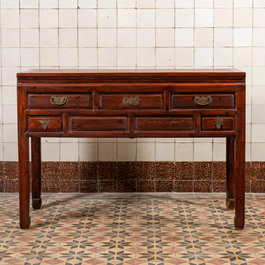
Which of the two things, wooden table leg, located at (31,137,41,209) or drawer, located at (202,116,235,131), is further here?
wooden table leg, located at (31,137,41,209)

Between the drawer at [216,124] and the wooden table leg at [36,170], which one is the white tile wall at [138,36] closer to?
the wooden table leg at [36,170]

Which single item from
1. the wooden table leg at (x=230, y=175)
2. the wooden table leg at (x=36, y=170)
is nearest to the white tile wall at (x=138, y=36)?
the wooden table leg at (x=230, y=175)

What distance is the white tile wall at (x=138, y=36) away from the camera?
5133 mm

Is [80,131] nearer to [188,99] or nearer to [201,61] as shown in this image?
[188,99]

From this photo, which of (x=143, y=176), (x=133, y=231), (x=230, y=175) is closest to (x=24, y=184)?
(x=133, y=231)

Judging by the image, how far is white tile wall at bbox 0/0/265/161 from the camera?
5133 millimetres

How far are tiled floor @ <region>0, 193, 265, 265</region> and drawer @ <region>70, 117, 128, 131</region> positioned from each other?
76cm

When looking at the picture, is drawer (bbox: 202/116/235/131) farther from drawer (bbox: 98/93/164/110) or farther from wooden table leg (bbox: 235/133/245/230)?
drawer (bbox: 98/93/164/110)

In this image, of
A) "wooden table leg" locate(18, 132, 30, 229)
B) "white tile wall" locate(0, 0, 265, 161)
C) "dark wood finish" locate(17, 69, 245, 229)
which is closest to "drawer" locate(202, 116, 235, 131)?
"dark wood finish" locate(17, 69, 245, 229)

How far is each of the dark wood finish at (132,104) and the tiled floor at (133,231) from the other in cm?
37

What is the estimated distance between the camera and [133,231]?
4156 mm

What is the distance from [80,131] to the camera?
417 centimetres

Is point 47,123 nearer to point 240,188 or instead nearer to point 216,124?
point 216,124

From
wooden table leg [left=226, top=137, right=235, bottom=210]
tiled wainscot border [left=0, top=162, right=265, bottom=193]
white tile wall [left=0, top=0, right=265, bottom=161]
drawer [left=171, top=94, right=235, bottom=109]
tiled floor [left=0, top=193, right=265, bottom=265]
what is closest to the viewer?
tiled floor [left=0, top=193, right=265, bottom=265]
